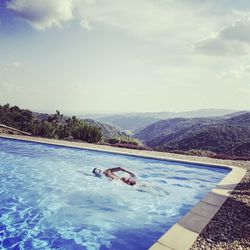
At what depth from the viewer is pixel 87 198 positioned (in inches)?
361

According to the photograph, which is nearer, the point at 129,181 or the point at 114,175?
the point at 129,181

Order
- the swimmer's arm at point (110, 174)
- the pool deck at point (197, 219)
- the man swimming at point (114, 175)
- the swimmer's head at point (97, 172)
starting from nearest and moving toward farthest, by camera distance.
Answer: the pool deck at point (197, 219)
the man swimming at point (114, 175)
the swimmer's arm at point (110, 174)
the swimmer's head at point (97, 172)

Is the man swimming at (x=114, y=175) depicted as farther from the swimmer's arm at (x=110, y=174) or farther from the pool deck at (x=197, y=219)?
the pool deck at (x=197, y=219)

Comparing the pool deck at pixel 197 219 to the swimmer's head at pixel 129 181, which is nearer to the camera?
the pool deck at pixel 197 219

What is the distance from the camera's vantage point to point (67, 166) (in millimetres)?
12867

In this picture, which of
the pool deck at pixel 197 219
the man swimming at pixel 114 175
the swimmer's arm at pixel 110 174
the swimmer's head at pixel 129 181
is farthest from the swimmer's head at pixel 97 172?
the pool deck at pixel 197 219

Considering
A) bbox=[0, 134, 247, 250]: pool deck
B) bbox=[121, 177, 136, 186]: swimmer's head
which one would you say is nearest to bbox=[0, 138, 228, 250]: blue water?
bbox=[121, 177, 136, 186]: swimmer's head

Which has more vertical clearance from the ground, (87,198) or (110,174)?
(110,174)

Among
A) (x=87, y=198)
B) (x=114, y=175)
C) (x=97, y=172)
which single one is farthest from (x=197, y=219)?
(x=97, y=172)

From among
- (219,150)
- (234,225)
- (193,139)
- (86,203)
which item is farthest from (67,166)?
(193,139)

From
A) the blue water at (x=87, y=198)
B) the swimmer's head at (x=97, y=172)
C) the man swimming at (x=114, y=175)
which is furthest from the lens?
the swimmer's head at (x=97, y=172)

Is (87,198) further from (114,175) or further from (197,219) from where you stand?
(197,219)

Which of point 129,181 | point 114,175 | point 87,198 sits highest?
point 114,175

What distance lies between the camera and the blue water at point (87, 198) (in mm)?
6387
